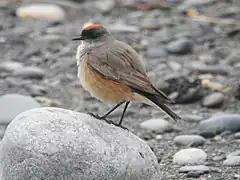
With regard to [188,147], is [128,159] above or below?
above

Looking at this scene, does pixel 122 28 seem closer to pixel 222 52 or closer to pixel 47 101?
pixel 222 52

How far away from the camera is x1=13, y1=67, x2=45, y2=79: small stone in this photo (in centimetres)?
1030

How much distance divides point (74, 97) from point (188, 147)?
2418 mm

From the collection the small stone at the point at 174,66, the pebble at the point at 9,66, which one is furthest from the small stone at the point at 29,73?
the small stone at the point at 174,66

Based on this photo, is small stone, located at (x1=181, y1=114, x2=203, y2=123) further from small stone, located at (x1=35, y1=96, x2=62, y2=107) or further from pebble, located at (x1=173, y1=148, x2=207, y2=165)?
small stone, located at (x1=35, y1=96, x2=62, y2=107)

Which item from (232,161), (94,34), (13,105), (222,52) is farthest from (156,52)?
(232,161)

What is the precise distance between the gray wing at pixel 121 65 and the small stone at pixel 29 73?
11.2 ft

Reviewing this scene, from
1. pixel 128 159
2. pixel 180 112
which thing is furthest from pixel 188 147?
pixel 128 159

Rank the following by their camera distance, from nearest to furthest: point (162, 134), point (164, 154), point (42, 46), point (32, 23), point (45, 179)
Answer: point (45, 179) < point (164, 154) < point (162, 134) < point (42, 46) < point (32, 23)

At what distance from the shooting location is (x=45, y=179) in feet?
18.6

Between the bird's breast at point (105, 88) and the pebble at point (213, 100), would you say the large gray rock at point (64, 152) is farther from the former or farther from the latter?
the pebble at point (213, 100)

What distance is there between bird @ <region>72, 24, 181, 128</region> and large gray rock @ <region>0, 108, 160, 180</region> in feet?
1.91

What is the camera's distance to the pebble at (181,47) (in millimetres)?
11375

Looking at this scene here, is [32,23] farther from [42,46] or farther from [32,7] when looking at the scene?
[42,46]
